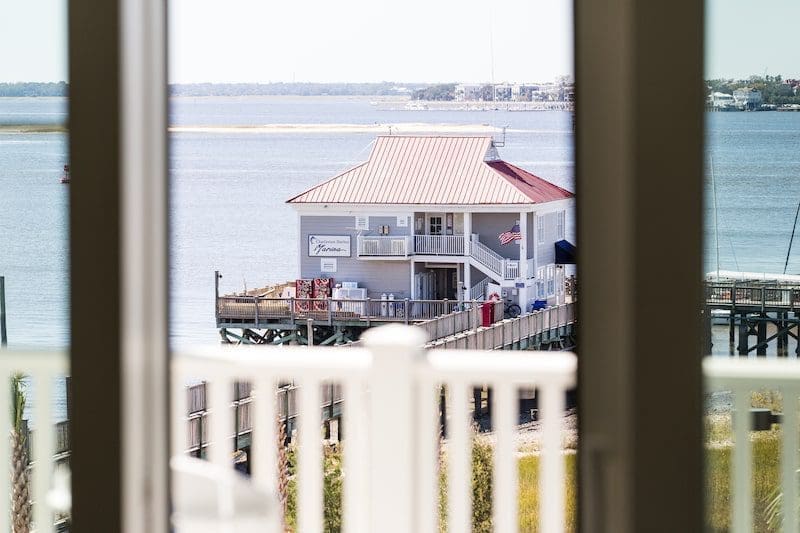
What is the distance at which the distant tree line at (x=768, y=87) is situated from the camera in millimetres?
1031

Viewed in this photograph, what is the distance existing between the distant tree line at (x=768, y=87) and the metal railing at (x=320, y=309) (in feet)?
30.9

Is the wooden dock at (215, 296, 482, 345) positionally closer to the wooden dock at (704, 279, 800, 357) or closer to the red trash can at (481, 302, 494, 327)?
the red trash can at (481, 302, 494, 327)

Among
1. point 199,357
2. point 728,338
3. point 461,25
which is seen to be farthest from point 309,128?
point 728,338

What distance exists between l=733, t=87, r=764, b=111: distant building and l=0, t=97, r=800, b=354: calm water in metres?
0.02

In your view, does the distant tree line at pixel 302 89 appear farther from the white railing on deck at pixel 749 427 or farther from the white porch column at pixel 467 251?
the white railing on deck at pixel 749 427

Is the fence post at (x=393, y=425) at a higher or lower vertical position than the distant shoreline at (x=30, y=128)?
lower

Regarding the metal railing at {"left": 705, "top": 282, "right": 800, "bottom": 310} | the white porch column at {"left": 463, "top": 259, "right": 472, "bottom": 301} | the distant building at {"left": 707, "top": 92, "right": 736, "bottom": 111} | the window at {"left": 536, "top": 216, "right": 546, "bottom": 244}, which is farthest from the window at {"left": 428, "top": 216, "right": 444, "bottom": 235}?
the distant building at {"left": 707, "top": 92, "right": 736, "bottom": 111}

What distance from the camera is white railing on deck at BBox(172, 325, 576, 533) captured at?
1607 mm

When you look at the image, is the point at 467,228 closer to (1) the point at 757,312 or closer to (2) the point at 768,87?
(1) the point at 757,312

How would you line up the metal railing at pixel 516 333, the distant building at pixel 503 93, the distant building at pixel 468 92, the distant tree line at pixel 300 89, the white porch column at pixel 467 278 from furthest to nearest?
the white porch column at pixel 467 278, the metal railing at pixel 516 333, the distant building at pixel 468 92, the distant tree line at pixel 300 89, the distant building at pixel 503 93

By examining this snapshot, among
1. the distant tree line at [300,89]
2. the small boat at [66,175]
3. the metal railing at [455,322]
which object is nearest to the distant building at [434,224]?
the metal railing at [455,322]

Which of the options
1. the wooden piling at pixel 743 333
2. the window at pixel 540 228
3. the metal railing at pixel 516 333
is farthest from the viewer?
the metal railing at pixel 516 333

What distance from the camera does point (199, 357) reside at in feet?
5.58

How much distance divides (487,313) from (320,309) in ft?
6.77
